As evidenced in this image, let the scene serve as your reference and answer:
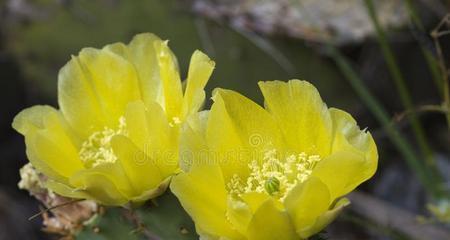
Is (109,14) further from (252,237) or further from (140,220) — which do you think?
(252,237)

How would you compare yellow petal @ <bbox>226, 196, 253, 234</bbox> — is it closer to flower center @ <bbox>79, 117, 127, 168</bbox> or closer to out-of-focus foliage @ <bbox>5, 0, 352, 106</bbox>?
flower center @ <bbox>79, 117, 127, 168</bbox>

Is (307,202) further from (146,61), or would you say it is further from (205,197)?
(146,61)

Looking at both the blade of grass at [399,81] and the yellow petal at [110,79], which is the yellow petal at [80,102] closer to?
the yellow petal at [110,79]

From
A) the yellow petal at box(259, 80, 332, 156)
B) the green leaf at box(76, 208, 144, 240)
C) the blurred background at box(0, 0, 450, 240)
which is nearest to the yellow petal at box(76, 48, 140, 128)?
the green leaf at box(76, 208, 144, 240)

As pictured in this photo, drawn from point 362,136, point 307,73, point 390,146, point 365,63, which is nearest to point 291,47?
point 307,73

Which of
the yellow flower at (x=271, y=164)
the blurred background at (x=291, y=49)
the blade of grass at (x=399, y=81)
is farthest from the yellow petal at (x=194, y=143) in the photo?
the blurred background at (x=291, y=49)

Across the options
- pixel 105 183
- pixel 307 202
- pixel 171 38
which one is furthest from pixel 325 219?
pixel 171 38
